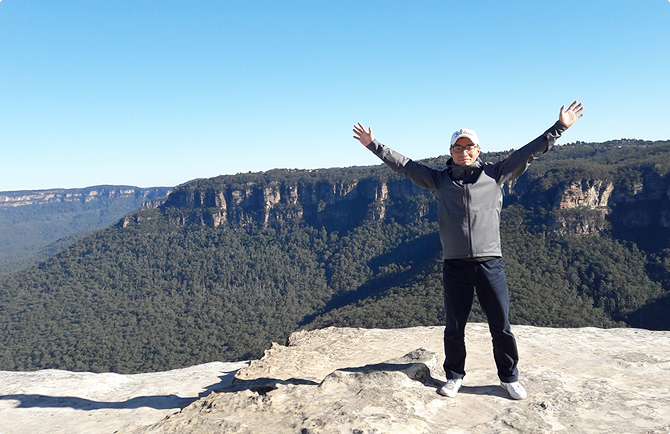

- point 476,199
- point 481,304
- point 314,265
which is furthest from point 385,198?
point 476,199

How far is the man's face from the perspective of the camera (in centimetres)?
391

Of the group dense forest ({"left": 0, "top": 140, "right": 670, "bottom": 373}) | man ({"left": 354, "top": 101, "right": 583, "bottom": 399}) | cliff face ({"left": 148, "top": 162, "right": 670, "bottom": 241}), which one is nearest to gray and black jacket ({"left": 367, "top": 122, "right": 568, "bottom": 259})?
man ({"left": 354, "top": 101, "right": 583, "bottom": 399})

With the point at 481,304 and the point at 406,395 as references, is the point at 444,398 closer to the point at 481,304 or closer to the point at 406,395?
the point at 406,395

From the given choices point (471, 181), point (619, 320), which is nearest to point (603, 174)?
point (619, 320)

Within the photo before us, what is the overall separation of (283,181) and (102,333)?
176ft

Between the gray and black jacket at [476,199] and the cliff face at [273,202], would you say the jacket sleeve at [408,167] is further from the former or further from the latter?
the cliff face at [273,202]

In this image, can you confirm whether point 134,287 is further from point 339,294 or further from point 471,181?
point 471,181

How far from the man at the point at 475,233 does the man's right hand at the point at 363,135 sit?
1.65ft

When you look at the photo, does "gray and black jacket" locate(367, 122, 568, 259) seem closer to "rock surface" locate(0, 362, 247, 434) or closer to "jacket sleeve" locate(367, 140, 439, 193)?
"jacket sleeve" locate(367, 140, 439, 193)

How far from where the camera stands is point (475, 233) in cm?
377

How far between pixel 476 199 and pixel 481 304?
1.04 meters

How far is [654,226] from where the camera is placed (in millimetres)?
49688

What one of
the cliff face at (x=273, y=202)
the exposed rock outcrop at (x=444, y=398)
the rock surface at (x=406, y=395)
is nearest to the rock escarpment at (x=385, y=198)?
the cliff face at (x=273, y=202)

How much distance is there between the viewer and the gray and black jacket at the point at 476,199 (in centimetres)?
377
